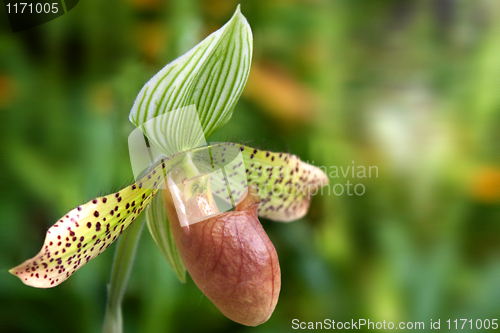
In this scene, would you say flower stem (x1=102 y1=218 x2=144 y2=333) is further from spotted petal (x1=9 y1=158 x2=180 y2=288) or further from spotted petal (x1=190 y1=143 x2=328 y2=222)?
spotted petal (x1=190 y1=143 x2=328 y2=222)

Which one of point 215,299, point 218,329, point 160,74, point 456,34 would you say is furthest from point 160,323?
point 456,34

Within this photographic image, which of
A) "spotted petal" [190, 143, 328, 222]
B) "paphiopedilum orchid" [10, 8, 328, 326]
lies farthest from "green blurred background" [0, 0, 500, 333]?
"paphiopedilum orchid" [10, 8, 328, 326]

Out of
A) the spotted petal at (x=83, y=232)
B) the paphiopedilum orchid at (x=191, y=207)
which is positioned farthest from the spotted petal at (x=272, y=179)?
the spotted petal at (x=83, y=232)

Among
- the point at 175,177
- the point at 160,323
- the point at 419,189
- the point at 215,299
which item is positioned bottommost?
the point at 160,323

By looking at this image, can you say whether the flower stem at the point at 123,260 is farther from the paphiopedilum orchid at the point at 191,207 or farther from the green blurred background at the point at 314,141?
the green blurred background at the point at 314,141

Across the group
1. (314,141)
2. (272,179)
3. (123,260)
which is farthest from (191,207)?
(314,141)

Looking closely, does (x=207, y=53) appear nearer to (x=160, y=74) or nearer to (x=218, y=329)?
(x=160, y=74)

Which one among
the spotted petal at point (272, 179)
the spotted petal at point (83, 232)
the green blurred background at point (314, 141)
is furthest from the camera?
the green blurred background at point (314, 141)
